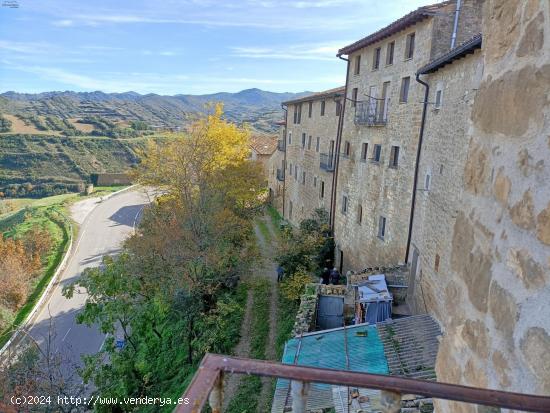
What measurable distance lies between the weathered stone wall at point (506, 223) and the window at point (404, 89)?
13658 millimetres

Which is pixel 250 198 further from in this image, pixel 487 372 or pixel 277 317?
pixel 487 372

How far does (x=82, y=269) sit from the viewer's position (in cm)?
2880

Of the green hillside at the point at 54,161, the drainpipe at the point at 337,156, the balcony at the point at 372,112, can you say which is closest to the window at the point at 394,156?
the balcony at the point at 372,112

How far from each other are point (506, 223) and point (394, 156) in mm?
14531

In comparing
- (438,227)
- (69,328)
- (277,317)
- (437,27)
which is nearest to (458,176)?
(438,227)

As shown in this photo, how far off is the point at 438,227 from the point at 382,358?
13.4 ft

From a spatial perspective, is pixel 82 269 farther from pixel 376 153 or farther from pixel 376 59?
pixel 376 59

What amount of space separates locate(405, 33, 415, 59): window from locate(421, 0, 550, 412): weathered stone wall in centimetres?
1397

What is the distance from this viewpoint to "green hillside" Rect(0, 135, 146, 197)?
77719mm

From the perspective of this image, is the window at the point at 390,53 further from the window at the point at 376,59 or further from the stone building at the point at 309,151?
the stone building at the point at 309,151

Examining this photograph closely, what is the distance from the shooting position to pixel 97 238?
1396 inches

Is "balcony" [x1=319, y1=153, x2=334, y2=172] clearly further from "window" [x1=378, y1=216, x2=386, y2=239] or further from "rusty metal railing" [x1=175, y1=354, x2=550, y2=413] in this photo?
"rusty metal railing" [x1=175, y1=354, x2=550, y2=413]

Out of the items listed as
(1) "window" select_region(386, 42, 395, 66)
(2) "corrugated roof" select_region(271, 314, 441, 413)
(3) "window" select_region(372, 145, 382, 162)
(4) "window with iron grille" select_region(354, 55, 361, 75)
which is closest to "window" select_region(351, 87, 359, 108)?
(4) "window with iron grille" select_region(354, 55, 361, 75)

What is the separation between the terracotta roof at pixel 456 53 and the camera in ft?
29.9
